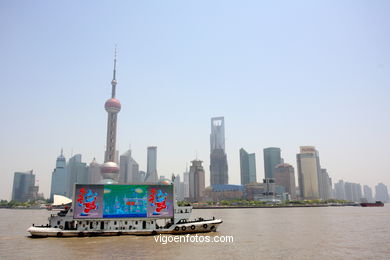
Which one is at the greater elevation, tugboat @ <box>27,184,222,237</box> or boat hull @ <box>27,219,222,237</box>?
tugboat @ <box>27,184,222,237</box>

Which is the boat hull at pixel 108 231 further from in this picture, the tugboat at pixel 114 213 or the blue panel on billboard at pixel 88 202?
the blue panel on billboard at pixel 88 202

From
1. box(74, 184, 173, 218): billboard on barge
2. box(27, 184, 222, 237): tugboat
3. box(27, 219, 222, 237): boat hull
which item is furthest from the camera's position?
box(74, 184, 173, 218): billboard on barge

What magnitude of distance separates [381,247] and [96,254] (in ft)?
121

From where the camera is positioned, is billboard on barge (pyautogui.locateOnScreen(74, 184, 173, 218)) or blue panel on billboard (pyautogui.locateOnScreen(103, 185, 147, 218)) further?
blue panel on billboard (pyautogui.locateOnScreen(103, 185, 147, 218))

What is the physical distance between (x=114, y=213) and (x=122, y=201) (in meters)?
2.09

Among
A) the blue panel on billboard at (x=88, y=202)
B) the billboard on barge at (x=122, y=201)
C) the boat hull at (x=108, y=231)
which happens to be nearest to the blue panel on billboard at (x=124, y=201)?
the billboard on barge at (x=122, y=201)

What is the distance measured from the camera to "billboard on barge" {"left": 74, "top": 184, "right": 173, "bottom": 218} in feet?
152

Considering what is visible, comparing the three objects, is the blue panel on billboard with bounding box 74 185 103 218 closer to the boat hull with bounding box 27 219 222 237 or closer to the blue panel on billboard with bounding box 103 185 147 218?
the blue panel on billboard with bounding box 103 185 147 218

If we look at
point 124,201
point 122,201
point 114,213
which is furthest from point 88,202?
point 124,201

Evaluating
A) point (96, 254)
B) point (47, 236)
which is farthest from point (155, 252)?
point (47, 236)

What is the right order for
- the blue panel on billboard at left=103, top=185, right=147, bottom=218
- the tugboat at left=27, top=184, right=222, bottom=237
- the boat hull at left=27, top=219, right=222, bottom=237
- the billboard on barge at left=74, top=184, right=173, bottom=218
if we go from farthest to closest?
the blue panel on billboard at left=103, top=185, right=147, bottom=218 → the billboard on barge at left=74, top=184, right=173, bottom=218 → the tugboat at left=27, top=184, right=222, bottom=237 → the boat hull at left=27, top=219, right=222, bottom=237

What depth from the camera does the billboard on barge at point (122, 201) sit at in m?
46.4

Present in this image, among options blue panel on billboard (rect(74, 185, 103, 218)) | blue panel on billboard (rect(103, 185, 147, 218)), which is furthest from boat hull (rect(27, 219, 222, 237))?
blue panel on billboard (rect(74, 185, 103, 218))

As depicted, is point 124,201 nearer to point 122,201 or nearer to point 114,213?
point 122,201
